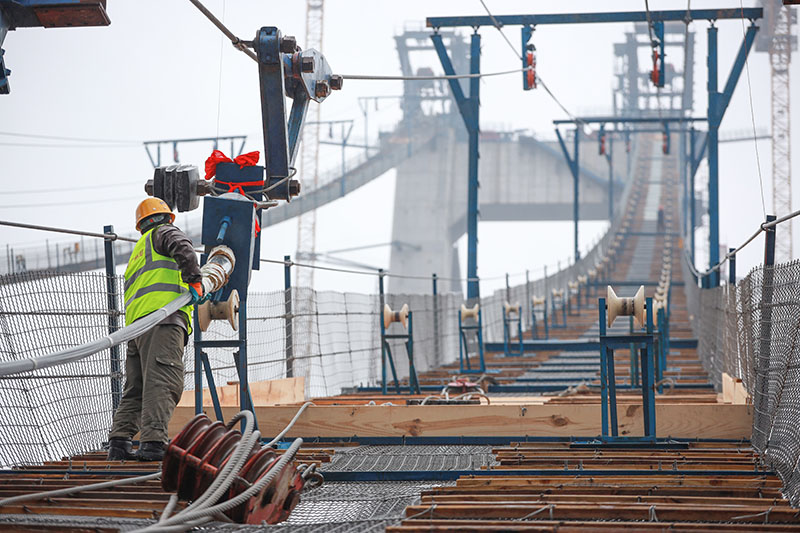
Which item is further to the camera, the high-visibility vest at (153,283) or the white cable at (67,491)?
the high-visibility vest at (153,283)

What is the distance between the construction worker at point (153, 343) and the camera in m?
6.41

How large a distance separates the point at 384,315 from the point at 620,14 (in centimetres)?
1223

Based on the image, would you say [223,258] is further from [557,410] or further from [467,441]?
[557,410]

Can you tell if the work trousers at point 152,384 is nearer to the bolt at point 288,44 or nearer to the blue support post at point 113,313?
the blue support post at point 113,313

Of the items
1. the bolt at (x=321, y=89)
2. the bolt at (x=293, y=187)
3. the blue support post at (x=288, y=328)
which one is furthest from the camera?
the blue support post at (x=288, y=328)

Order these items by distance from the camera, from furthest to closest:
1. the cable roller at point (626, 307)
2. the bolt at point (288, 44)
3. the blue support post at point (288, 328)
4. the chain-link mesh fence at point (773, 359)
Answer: the blue support post at point (288, 328) < the bolt at point (288, 44) < the cable roller at point (626, 307) < the chain-link mesh fence at point (773, 359)

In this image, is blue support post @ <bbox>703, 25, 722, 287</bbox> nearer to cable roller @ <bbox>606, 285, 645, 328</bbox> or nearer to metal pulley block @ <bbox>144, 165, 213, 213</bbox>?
cable roller @ <bbox>606, 285, 645, 328</bbox>

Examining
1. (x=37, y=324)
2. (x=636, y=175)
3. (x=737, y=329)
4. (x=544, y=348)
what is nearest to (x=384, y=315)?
(x=737, y=329)

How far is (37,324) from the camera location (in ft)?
24.1

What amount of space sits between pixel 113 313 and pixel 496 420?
309 centimetres

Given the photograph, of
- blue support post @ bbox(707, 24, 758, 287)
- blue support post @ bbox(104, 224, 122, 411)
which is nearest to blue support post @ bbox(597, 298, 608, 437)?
blue support post @ bbox(104, 224, 122, 411)

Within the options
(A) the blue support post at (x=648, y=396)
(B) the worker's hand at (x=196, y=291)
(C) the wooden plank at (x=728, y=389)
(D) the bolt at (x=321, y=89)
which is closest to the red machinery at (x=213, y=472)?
(B) the worker's hand at (x=196, y=291)

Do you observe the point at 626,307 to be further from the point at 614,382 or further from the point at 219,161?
the point at 219,161

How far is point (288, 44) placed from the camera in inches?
310
